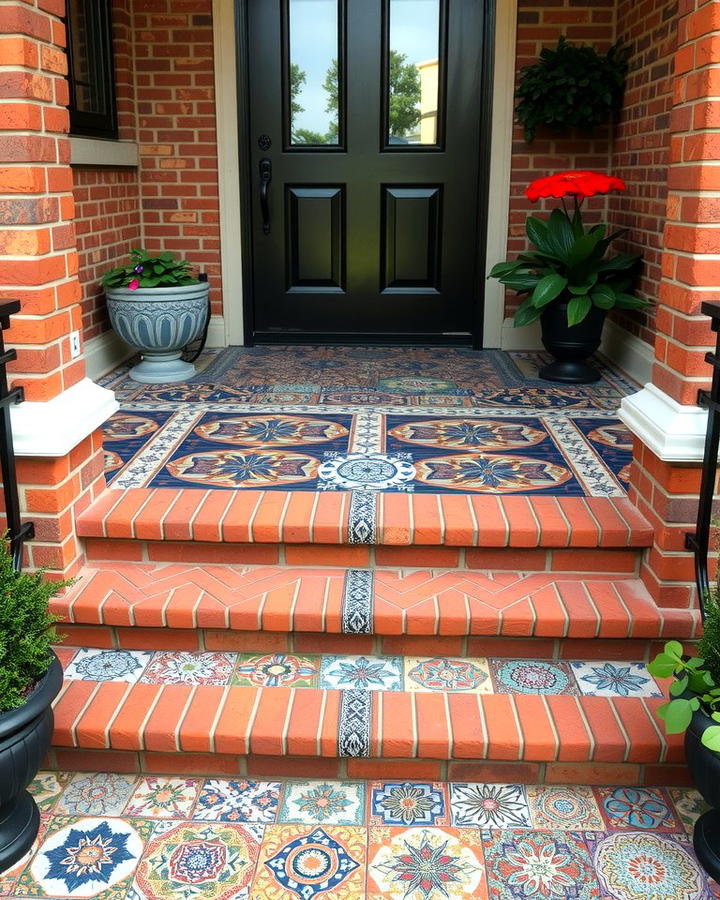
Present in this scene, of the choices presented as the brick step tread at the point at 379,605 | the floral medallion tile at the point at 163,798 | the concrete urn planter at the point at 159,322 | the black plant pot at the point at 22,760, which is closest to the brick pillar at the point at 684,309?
the brick step tread at the point at 379,605

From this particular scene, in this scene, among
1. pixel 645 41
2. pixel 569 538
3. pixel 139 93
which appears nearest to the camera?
pixel 569 538

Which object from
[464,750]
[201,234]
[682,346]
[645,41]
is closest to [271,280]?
[201,234]

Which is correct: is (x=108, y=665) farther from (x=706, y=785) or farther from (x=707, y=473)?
(x=707, y=473)

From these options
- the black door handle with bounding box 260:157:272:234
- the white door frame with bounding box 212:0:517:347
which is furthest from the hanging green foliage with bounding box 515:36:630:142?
the black door handle with bounding box 260:157:272:234

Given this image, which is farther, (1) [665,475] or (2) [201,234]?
(2) [201,234]

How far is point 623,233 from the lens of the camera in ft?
13.9

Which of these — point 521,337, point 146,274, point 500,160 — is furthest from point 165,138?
point 521,337

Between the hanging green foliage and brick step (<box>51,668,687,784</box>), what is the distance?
3030 mm

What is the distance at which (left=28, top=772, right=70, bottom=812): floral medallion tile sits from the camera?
1997mm

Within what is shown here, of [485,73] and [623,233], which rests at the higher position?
[485,73]

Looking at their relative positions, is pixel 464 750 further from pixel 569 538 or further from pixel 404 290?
pixel 404 290

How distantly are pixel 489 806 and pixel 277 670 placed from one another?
0.63 m

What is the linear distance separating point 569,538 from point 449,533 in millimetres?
327

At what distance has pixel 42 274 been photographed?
2.18m
